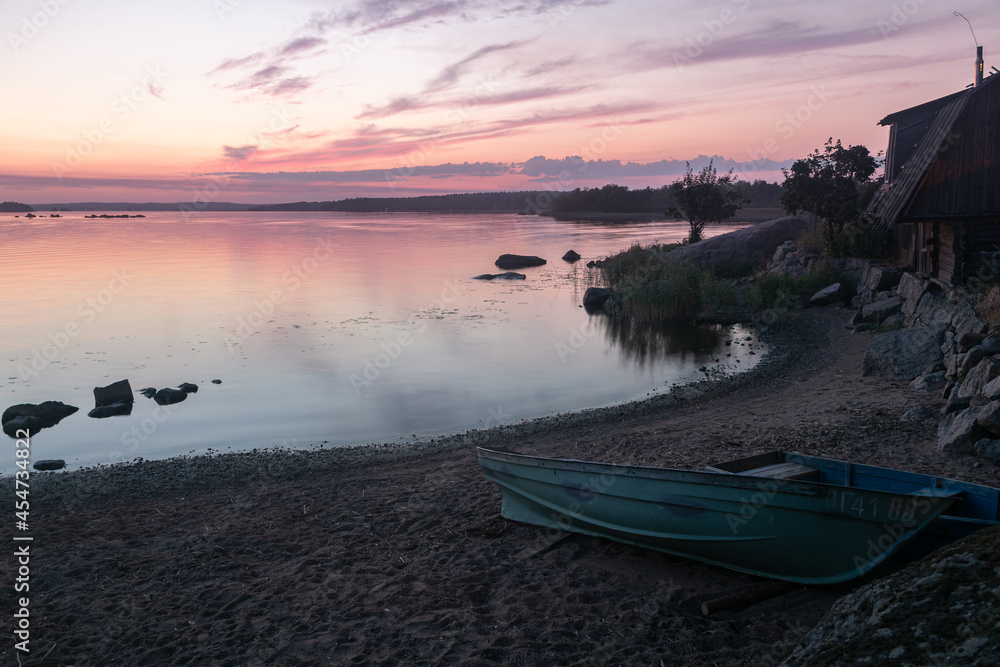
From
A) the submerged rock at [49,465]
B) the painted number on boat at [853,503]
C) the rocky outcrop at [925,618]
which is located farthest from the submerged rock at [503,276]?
the rocky outcrop at [925,618]

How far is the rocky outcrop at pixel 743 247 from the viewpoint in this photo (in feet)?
99.6

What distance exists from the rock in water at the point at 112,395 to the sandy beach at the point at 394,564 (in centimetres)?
400

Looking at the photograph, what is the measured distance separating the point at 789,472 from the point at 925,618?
11.3ft

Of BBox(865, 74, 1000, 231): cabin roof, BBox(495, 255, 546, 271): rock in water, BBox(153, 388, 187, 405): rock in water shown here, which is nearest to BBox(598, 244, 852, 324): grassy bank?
BBox(865, 74, 1000, 231): cabin roof

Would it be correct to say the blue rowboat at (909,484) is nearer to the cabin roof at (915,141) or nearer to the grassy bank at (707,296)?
the cabin roof at (915,141)

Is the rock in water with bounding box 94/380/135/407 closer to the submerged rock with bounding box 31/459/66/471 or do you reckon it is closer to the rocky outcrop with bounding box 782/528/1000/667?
the submerged rock with bounding box 31/459/66/471

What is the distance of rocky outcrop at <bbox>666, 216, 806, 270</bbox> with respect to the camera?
3034 cm

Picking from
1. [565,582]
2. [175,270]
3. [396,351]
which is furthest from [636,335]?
[175,270]

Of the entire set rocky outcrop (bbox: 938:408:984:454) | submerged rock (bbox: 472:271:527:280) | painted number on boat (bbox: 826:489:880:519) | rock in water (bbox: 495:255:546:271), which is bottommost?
rocky outcrop (bbox: 938:408:984:454)

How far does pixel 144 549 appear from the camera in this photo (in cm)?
770

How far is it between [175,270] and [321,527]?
40.5 meters

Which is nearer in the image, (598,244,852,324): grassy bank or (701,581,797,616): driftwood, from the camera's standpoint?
(701,581,797,616): driftwood

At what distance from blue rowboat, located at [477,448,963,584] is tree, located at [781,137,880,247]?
21.8m

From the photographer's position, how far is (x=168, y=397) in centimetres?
1506
